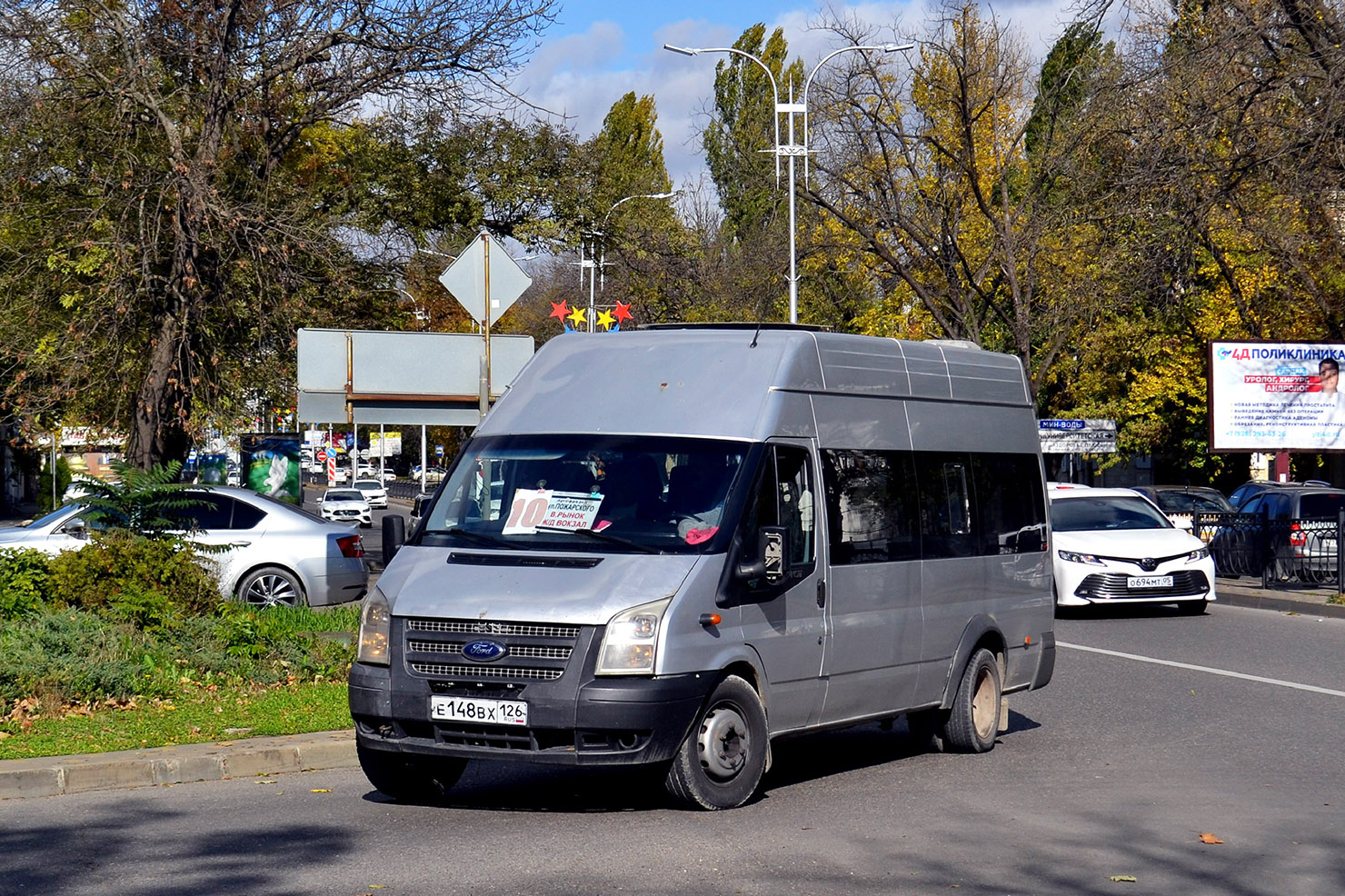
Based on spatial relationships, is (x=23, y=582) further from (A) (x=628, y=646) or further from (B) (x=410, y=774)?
(A) (x=628, y=646)

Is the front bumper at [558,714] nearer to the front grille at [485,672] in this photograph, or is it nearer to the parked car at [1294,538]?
the front grille at [485,672]

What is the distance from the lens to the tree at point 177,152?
63.0ft

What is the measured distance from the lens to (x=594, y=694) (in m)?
7.44

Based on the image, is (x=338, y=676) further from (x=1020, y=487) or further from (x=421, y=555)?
(x=1020, y=487)

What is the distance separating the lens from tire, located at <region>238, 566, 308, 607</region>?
1734 cm

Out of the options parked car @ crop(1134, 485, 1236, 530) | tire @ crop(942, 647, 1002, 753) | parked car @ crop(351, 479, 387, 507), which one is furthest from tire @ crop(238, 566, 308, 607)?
parked car @ crop(351, 479, 387, 507)

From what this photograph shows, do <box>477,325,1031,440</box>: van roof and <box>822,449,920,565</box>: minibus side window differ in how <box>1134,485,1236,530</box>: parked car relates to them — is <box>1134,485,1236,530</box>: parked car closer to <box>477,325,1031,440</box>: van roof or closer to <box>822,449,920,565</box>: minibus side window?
<box>822,449,920,565</box>: minibus side window

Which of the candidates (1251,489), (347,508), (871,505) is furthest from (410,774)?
(347,508)

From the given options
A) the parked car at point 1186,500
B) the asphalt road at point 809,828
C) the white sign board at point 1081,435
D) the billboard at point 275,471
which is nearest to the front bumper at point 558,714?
the asphalt road at point 809,828

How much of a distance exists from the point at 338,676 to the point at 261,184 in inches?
473

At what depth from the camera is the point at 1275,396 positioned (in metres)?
26.1

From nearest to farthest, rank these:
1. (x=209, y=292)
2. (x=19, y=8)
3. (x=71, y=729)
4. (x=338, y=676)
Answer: (x=71, y=729), (x=338, y=676), (x=19, y=8), (x=209, y=292)

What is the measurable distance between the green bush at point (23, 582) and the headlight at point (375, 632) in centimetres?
495

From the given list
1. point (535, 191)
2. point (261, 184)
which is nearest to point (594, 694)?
point (261, 184)
